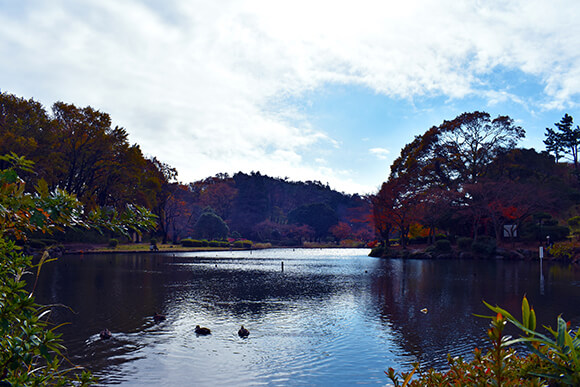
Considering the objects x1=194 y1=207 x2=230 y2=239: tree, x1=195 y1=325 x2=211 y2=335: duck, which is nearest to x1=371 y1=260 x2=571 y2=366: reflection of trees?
x1=195 y1=325 x2=211 y2=335: duck

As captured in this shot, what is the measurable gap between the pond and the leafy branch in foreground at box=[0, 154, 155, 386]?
2.94m

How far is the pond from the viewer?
332 inches

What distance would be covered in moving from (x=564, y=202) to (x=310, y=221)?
48.9 m

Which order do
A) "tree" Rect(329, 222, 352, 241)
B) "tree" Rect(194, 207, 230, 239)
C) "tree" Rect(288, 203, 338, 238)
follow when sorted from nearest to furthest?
1. "tree" Rect(194, 207, 230, 239)
2. "tree" Rect(329, 222, 352, 241)
3. "tree" Rect(288, 203, 338, 238)

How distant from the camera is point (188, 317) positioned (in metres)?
12.9

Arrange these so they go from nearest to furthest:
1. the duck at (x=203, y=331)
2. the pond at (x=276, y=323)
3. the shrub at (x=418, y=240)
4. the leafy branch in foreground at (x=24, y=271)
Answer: the leafy branch in foreground at (x=24, y=271) → the pond at (x=276, y=323) → the duck at (x=203, y=331) → the shrub at (x=418, y=240)

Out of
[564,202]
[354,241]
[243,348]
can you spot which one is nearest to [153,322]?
[243,348]

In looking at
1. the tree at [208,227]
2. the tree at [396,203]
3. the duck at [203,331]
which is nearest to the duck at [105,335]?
the duck at [203,331]

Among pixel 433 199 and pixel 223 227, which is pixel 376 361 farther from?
pixel 223 227

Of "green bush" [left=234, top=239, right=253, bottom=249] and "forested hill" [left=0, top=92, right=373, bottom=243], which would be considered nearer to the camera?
"forested hill" [left=0, top=92, right=373, bottom=243]

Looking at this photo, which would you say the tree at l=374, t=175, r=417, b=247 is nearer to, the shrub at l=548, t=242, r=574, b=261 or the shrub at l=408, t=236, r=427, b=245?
the shrub at l=408, t=236, r=427, b=245

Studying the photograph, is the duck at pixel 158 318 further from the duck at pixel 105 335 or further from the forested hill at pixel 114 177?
the forested hill at pixel 114 177

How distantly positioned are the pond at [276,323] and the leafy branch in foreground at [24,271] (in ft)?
9.65

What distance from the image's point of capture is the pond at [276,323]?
8445mm
